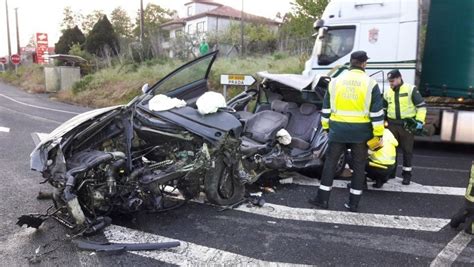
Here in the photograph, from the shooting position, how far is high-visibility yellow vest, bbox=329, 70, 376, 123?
4605mm

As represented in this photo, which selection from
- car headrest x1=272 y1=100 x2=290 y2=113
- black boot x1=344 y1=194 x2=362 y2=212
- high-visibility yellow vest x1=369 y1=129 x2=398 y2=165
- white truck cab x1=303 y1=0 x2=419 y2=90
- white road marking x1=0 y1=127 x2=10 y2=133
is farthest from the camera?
white road marking x1=0 y1=127 x2=10 y2=133

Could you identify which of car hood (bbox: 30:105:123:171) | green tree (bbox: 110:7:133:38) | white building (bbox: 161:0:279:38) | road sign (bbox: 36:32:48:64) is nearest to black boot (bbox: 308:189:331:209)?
car hood (bbox: 30:105:123:171)

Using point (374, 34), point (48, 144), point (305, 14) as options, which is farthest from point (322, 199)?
point (305, 14)

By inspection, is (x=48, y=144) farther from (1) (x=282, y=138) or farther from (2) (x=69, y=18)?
(2) (x=69, y=18)

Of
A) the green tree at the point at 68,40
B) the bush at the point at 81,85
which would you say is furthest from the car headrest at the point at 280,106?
the green tree at the point at 68,40

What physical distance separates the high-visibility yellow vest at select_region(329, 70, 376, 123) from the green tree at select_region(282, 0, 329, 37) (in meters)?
17.4

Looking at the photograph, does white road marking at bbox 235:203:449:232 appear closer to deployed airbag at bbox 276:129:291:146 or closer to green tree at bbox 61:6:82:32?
deployed airbag at bbox 276:129:291:146

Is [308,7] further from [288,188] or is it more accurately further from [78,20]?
[78,20]

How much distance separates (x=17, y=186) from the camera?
5523 mm

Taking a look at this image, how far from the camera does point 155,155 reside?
4.70 meters

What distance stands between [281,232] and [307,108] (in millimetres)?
2883

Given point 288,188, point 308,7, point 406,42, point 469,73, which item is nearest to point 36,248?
point 288,188

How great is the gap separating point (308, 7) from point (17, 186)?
18.7 metres

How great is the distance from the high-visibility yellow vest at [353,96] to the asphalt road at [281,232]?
1089 millimetres
